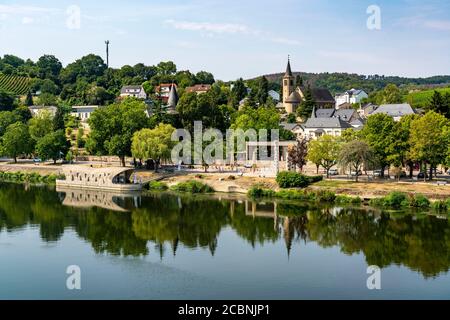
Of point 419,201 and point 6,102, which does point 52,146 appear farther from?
point 419,201

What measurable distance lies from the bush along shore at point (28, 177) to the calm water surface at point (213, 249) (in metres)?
12.6

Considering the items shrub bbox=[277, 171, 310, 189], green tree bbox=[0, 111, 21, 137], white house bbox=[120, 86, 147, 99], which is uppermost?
white house bbox=[120, 86, 147, 99]

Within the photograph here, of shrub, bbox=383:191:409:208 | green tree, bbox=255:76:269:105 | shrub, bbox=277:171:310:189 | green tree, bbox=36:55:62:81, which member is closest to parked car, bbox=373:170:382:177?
shrub, bbox=277:171:310:189

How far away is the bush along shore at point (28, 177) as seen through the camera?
6438 centimetres

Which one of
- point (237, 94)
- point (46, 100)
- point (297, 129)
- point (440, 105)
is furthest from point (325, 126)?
point (46, 100)

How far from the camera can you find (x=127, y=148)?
6425cm

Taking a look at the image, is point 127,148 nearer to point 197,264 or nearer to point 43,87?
point 197,264

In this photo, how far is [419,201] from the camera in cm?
4528

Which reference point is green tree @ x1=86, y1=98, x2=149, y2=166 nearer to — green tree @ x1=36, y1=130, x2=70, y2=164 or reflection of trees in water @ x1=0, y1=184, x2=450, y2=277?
green tree @ x1=36, y1=130, x2=70, y2=164

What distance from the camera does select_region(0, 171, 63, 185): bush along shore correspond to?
64.4 m

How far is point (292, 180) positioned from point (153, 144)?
15.8 metres

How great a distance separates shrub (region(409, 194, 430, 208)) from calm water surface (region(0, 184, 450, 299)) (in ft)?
8.07

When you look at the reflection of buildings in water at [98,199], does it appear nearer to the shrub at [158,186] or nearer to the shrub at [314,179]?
the shrub at [158,186]
